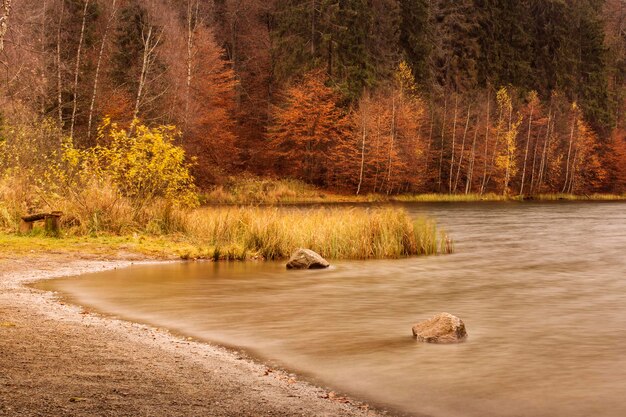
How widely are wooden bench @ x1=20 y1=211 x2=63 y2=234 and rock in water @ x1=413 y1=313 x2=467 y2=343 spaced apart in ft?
45.1

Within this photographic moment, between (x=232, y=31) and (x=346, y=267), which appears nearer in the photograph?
(x=346, y=267)

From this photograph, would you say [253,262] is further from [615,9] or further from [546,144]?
[615,9]

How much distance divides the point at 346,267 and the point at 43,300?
9.68 m

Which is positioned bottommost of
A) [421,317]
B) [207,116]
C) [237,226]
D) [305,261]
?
[421,317]

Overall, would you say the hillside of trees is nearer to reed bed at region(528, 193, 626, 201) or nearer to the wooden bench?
reed bed at region(528, 193, 626, 201)

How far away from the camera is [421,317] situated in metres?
15.3

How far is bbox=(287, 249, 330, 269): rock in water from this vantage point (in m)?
21.6

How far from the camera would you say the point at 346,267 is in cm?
2239

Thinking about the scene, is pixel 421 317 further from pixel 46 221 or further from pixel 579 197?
pixel 579 197

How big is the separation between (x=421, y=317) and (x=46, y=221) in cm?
1272

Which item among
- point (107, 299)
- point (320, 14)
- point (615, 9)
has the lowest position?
point (107, 299)

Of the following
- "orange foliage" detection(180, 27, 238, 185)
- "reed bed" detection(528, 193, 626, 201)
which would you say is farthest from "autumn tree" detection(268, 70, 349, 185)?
"reed bed" detection(528, 193, 626, 201)

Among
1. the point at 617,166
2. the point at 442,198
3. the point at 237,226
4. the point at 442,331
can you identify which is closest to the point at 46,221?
the point at 237,226

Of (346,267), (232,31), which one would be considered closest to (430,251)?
Answer: (346,267)
